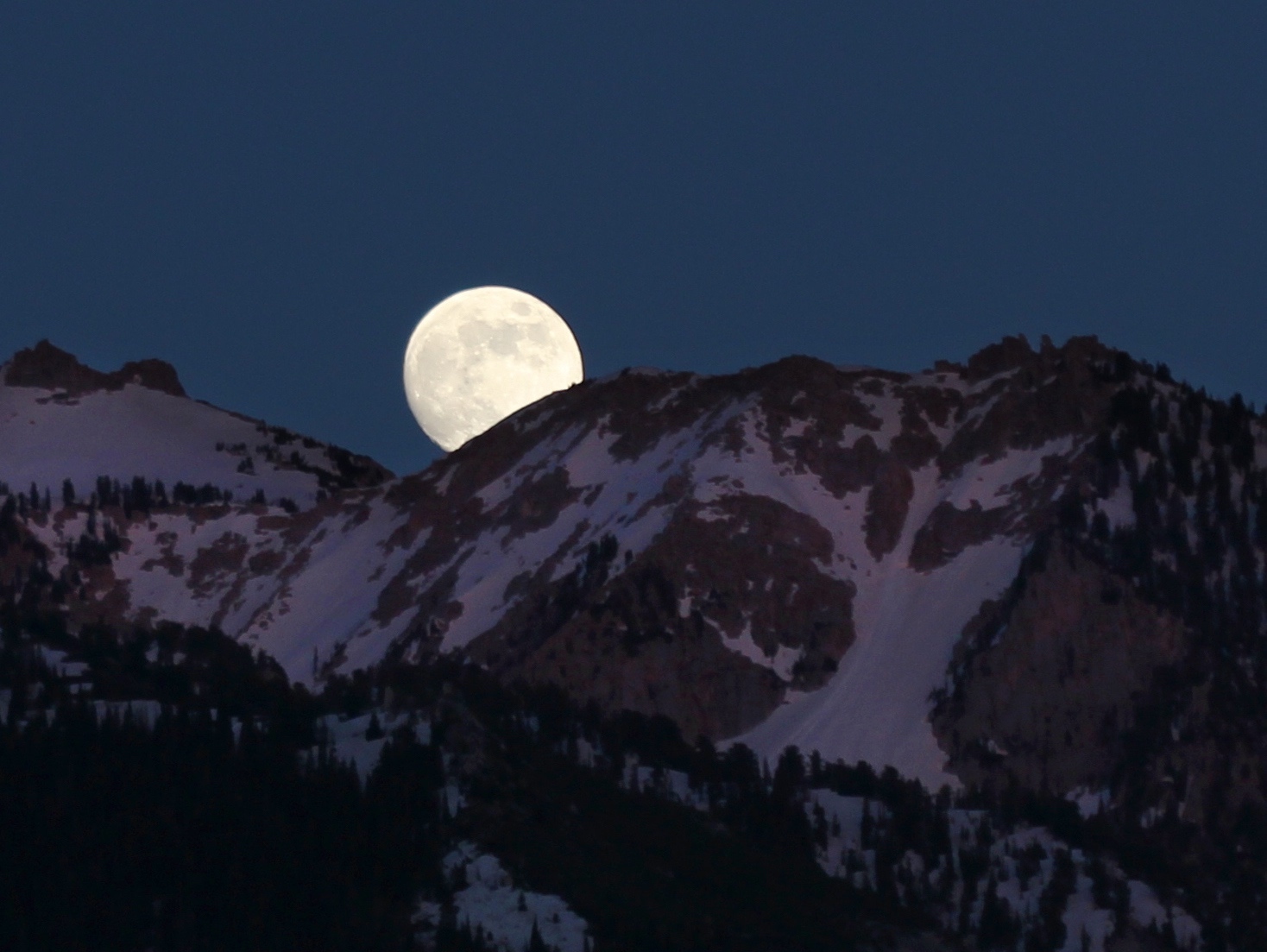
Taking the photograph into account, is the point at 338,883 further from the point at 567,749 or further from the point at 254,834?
the point at 567,749

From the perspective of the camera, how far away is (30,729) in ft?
571

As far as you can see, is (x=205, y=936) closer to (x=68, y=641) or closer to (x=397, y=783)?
(x=397, y=783)

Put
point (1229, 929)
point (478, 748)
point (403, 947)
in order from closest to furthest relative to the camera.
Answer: point (403, 947), point (478, 748), point (1229, 929)

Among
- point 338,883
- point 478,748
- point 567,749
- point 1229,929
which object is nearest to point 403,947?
point 338,883

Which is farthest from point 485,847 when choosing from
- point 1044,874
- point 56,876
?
point 1044,874

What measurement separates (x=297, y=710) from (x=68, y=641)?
1891cm

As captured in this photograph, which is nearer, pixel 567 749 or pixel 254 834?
pixel 254 834

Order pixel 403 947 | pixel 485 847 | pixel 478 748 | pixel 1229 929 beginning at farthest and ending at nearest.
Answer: pixel 1229 929 < pixel 478 748 < pixel 485 847 < pixel 403 947

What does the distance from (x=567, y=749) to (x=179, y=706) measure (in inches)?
885

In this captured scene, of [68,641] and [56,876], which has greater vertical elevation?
[68,641]

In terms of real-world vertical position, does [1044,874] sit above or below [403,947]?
above

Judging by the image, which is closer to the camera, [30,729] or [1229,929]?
[30,729]

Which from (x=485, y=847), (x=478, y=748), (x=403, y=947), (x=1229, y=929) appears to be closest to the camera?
(x=403, y=947)

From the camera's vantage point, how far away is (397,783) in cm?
17100
